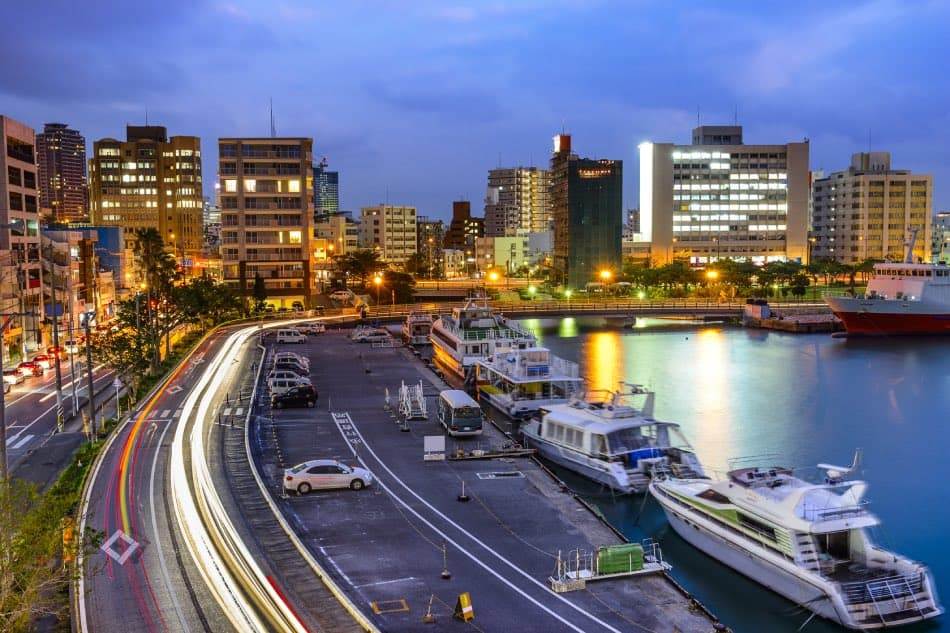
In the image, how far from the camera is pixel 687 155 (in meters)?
152

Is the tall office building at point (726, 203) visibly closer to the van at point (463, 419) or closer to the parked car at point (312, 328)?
the parked car at point (312, 328)

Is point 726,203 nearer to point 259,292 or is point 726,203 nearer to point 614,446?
point 259,292

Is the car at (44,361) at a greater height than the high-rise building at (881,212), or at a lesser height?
lesser

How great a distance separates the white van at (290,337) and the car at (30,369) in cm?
1557

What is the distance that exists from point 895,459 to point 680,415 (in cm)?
1102

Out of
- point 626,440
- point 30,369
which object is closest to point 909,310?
point 626,440

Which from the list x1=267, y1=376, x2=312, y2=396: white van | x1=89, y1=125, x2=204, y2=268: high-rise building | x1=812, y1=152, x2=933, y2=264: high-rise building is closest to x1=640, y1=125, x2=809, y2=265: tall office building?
x1=812, y1=152, x2=933, y2=264: high-rise building

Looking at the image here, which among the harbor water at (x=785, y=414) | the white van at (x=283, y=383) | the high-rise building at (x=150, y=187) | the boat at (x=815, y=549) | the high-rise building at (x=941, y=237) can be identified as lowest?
the harbor water at (x=785, y=414)

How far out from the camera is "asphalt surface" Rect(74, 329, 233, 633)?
50.3ft

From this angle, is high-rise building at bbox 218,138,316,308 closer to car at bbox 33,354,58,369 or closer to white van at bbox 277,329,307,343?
white van at bbox 277,329,307,343

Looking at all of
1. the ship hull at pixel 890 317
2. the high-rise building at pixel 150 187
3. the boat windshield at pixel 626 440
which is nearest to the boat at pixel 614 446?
the boat windshield at pixel 626 440

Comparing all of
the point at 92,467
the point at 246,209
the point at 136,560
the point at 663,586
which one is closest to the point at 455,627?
the point at 663,586

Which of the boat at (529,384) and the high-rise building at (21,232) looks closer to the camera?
the boat at (529,384)

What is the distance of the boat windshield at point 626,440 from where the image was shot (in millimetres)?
28547
